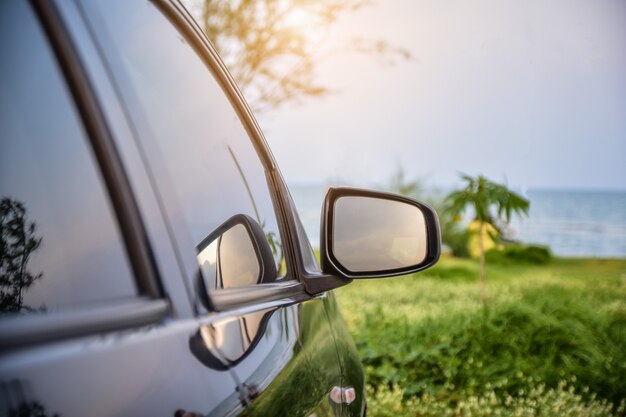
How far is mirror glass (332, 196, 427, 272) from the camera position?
1.61 meters

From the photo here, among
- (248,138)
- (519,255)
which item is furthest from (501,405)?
(519,255)

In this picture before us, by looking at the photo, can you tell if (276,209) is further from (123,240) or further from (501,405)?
(501,405)

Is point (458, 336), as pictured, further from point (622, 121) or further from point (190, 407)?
point (622, 121)

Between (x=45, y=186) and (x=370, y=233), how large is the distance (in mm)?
984

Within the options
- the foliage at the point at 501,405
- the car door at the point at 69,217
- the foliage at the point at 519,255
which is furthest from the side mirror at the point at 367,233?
the foliage at the point at 519,255

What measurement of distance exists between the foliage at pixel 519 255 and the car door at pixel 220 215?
12.0m

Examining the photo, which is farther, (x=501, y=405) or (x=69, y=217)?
(x=501, y=405)

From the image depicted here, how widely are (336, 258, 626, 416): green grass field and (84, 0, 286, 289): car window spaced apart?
307 cm

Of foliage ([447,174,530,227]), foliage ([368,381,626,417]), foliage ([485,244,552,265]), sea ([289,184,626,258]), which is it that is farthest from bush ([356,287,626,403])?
sea ([289,184,626,258])

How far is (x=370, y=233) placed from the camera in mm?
1645

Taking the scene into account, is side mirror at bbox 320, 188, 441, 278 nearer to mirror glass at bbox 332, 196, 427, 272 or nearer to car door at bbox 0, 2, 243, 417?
mirror glass at bbox 332, 196, 427, 272

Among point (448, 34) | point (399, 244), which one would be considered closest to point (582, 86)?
point (448, 34)

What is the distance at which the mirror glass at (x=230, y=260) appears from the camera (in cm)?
110

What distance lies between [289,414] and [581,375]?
4359mm
